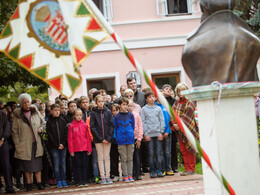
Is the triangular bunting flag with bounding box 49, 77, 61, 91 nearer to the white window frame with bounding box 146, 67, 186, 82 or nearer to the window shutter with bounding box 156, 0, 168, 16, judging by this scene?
the white window frame with bounding box 146, 67, 186, 82

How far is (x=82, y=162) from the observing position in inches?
401

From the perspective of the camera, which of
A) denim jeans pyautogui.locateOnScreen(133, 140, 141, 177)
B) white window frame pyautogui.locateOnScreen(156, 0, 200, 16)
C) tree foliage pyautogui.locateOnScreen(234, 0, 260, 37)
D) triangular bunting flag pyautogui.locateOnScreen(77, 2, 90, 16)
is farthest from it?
white window frame pyautogui.locateOnScreen(156, 0, 200, 16)

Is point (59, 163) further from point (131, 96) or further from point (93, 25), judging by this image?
point (93, 25)

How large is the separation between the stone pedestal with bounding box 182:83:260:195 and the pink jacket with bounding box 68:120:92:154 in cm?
638

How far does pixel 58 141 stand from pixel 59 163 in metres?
0.48

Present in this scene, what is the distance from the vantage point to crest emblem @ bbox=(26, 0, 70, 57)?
429cm

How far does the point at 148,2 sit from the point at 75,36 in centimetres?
A: 1516

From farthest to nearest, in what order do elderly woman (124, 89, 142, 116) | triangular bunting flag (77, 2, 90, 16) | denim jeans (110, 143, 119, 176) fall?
elderly woman (124, 89, 142, 116) < denim jeans (110, 143, 119, 176) < triangular bunting flag (77, 2, 90, 16)

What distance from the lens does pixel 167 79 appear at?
1888 cm

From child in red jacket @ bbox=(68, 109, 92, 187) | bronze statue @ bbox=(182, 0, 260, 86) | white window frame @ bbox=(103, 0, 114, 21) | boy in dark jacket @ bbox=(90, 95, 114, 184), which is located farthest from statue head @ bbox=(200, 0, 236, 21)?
white window frame @ bbox=(103, 0, 114, 21)

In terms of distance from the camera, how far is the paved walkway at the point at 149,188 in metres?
8.38

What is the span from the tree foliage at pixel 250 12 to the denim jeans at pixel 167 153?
4.62 m

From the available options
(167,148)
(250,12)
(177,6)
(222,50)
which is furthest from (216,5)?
(177,6)

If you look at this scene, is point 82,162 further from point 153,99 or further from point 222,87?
point 222,87
